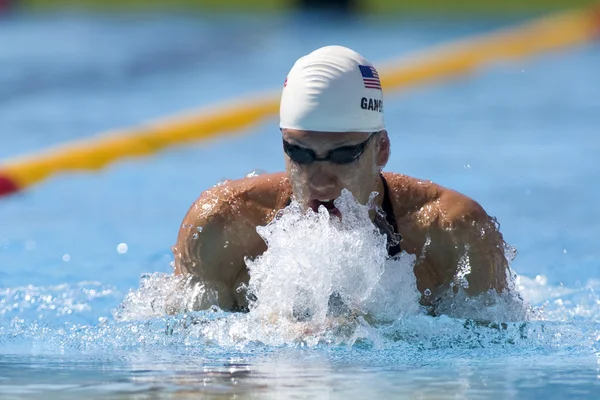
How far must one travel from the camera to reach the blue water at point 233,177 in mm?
2863

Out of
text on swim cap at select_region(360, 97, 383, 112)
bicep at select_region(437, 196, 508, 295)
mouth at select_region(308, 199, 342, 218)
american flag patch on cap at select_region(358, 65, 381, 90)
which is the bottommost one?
bicep at select_region(437, 196, 508, 295)

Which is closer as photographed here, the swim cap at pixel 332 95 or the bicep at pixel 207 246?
the swim cap at pixel 332 95

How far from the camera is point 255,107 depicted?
9.40m

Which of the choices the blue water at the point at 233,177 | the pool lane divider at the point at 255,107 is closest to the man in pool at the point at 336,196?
the blue water at the point at 233,177

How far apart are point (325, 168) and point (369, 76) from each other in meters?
0.37

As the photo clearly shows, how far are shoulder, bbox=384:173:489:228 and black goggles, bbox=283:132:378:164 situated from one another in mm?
272

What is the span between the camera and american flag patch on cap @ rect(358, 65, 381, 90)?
3402 millimetres

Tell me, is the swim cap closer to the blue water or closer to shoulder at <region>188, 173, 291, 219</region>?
shoulder at <region>188, 173, 291, 219</region>

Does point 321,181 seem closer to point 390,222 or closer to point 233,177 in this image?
point 390,222

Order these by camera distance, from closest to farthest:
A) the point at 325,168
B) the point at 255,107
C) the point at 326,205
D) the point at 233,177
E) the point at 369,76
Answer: the point at 325,168 < the point at 326,205 < the point at 369,76 < the point at 233,177 < the point at 255,107

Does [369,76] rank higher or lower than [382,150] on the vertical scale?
higher

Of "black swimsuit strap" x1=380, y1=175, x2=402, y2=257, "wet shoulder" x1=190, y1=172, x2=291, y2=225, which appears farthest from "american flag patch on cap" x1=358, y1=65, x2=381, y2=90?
"wet shoulder" x1=190, y1=172, x2=291, y2=225

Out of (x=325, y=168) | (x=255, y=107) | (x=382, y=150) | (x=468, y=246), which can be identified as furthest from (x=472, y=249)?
(x=255, y=107)

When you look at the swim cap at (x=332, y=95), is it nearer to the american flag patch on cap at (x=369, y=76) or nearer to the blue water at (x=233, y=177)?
the american flag patch on cap at (x=369, y=76)
